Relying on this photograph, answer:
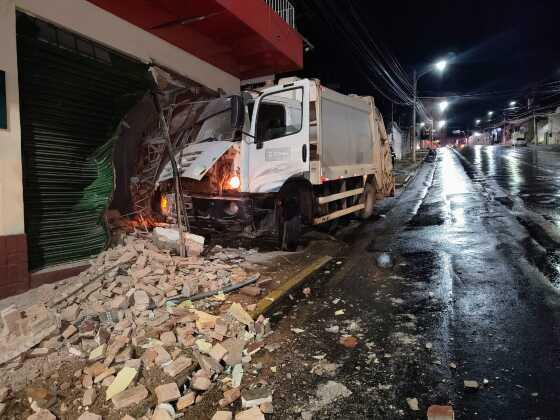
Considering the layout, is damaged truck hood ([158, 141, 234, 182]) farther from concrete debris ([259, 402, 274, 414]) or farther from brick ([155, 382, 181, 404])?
concrete debris ([259, 402, 274, 414])

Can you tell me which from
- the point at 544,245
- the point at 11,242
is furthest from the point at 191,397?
the point at 544,245

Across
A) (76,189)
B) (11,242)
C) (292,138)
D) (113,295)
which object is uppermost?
(292,138)

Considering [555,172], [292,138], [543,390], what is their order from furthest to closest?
[555,172] < [292,138] < [543,390]

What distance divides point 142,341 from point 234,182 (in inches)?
132

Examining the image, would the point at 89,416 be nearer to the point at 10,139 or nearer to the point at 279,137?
the point at 10,139

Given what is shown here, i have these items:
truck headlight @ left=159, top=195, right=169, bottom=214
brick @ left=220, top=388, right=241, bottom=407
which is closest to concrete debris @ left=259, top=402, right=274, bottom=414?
brick @ left=220, top=388, right=241, bottom=407

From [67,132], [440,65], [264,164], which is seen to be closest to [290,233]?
[264,164]

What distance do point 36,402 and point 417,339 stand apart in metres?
3.21

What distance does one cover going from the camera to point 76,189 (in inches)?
210

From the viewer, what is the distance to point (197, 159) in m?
6.36

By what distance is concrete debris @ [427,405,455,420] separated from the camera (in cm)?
254

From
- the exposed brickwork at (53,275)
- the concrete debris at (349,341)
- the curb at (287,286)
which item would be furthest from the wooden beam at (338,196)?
the exposed brickwork at (53,275)

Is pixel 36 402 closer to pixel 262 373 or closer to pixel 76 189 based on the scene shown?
pixel 262 373

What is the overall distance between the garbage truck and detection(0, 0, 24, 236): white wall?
215 centimetres
